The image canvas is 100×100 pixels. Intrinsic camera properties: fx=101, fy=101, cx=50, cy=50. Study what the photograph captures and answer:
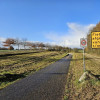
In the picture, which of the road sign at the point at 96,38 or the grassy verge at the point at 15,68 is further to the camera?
the road sign at the point at 96,38

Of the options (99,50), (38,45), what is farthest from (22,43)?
(99,50)

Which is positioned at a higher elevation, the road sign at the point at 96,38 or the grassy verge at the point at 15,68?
the road sign at the point at 96,38

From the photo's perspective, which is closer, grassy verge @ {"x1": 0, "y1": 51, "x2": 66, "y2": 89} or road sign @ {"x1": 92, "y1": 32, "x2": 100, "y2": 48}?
grassy verge @ {"x1": 0, "y1": 51, "x2": 66, "y2": 89}

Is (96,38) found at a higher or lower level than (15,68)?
higher

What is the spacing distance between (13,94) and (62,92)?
7.76 feet

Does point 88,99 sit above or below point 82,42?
below

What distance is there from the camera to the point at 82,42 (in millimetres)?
9406

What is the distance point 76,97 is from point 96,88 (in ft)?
4.78

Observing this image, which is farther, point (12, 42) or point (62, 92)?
point (12, 42)

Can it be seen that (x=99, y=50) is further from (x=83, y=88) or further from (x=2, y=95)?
(x=2, y=95)

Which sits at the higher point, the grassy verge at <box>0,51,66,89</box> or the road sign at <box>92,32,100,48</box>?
the road sign at <box>92,32,100,48</box>

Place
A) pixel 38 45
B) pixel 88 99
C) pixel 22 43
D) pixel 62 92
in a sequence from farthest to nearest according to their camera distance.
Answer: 1. pixel 38 45
2. pixel 22 43
3. pixel 62 92
4. pixel 88 99

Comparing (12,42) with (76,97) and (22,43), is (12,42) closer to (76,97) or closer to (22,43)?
(22,43)

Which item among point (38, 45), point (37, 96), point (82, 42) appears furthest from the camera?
point (38, 45)
